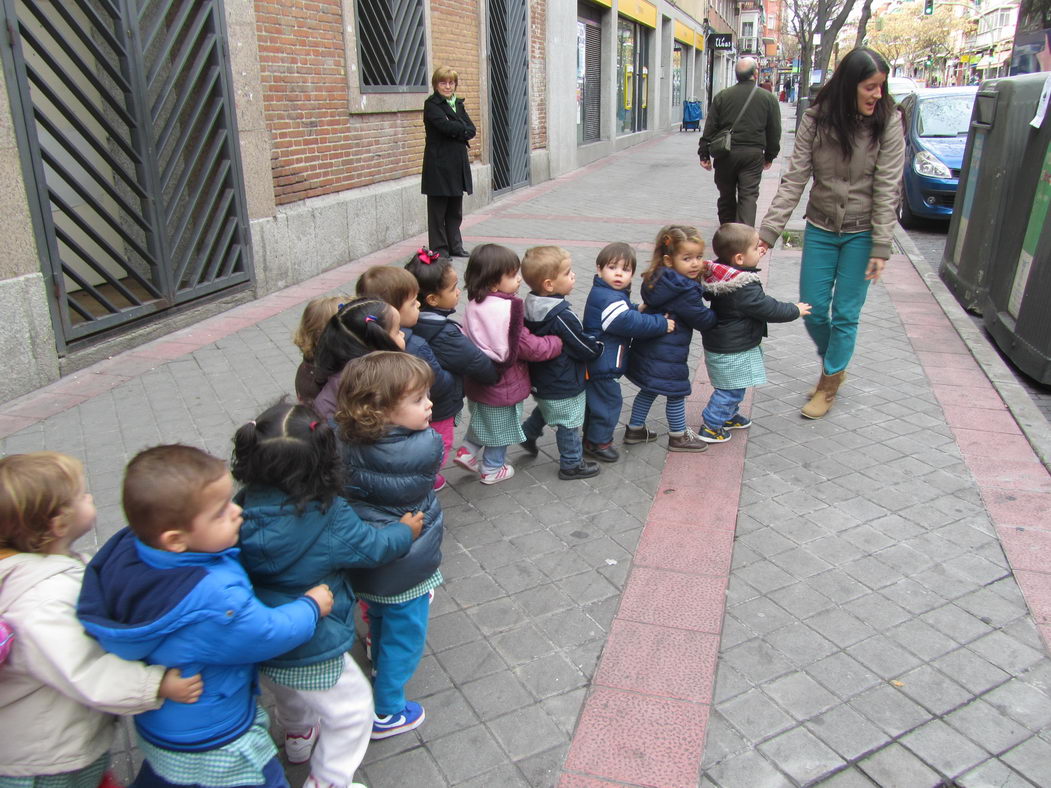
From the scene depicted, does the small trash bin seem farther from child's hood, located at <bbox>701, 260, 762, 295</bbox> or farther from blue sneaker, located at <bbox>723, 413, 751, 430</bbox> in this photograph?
child's hood, located at <bbox>701, 260, 762, 295</bbox>

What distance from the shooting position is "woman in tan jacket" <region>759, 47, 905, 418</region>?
4.36 meters

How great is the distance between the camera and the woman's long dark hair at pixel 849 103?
4.24 meters

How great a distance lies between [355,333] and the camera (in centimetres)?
284

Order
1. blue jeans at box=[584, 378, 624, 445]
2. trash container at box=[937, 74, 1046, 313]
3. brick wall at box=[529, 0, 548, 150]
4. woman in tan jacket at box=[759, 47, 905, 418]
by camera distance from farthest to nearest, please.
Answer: brick wall at box=[529, 0, 548, 150] < trash container at box=[937, 74, 1046, 313] < woman in tan jacket at box=[759, 47, 905, 418] < blue jeans at box=[584, 378, 624, 445]

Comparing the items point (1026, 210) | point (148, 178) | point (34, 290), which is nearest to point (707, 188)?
point (1026, 210)

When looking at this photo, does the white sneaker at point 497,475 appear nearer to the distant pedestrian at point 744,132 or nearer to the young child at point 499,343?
the young child at point 499,343

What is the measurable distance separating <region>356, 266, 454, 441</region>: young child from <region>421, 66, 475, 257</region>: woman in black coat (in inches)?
212

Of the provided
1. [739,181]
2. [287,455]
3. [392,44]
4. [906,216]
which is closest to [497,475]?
[287,455]

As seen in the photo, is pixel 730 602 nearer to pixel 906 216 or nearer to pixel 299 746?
pixel 299 746

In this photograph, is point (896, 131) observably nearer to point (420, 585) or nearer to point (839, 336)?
point (839, 336)

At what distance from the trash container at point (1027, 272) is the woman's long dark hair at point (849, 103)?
6.13ft

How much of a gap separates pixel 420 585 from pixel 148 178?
4.90 meters

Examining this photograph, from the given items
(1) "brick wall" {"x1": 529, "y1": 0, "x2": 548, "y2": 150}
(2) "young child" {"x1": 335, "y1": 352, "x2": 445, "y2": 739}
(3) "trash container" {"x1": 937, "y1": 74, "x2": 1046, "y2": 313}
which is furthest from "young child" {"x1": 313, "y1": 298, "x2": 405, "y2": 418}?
(1) "brick wall" {"x1": 529, "y1": 0, "x2": 548, "y2": 150}

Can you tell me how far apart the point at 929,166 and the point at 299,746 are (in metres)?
11.4
